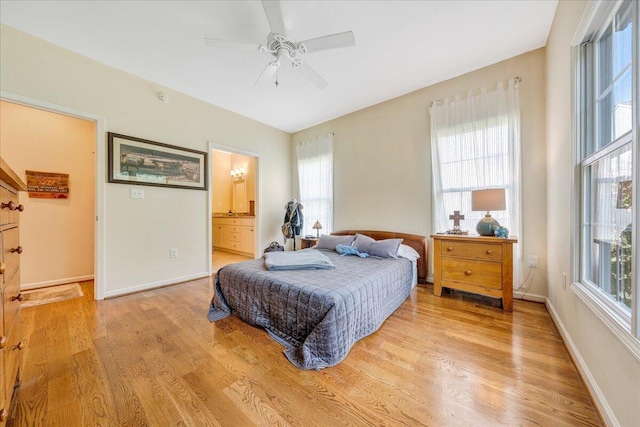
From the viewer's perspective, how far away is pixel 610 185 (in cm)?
126

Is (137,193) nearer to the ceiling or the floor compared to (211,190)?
nearer to the floor

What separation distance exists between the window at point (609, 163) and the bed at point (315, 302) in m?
1.29

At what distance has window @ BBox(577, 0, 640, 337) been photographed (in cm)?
107

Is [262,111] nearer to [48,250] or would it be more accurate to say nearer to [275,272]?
[275,272]

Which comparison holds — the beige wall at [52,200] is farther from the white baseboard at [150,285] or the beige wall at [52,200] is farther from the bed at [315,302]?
the bed at [315,302]

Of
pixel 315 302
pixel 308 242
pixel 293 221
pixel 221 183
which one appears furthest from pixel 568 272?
pixel 221 183

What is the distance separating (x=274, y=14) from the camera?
1.75 metres

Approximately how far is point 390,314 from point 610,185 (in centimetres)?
178

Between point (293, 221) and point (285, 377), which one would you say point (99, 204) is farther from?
point (285, 377)

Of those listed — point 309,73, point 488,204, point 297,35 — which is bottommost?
point 488,204

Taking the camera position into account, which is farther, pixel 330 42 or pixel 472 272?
pixel 472 272

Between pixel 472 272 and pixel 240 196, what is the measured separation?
5.67 m

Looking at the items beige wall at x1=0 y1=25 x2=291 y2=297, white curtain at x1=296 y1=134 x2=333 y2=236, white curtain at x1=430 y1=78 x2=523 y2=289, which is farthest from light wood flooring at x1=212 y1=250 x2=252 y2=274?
white curtain at x1=430 y1=78 x2=523 y2=289

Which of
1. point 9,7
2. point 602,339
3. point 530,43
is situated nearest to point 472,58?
point 530,43
